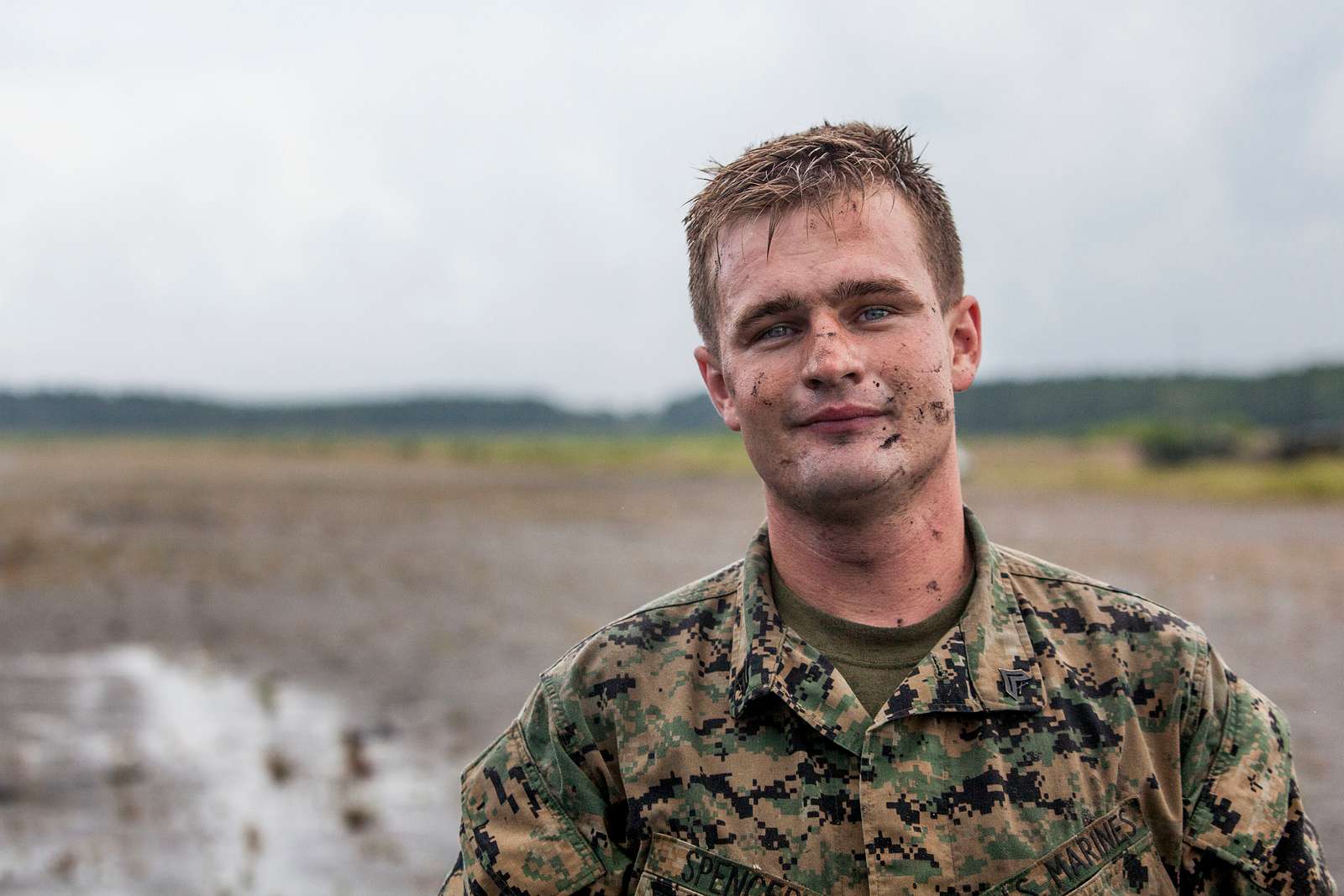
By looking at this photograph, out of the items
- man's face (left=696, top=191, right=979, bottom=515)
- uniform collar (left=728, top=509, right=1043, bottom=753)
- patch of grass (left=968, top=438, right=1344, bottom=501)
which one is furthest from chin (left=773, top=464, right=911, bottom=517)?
patch of grass (left=968, top=438, right=1344, bottom=501)

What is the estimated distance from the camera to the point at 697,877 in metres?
2.41

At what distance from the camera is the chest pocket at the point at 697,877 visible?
93.7 inches

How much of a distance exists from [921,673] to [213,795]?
7124mm

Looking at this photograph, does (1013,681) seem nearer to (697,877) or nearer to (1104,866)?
(1104,866)

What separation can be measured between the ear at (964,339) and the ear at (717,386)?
0.50 metres

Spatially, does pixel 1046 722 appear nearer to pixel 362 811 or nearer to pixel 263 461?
pixel 362 811

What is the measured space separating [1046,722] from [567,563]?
723 inches

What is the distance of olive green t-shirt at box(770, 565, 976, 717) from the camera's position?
2.50 metres

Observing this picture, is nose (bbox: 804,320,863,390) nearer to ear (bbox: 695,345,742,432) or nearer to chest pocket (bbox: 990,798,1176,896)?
ear (bbox: 695,345,742,432)

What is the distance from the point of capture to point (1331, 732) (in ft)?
29.6

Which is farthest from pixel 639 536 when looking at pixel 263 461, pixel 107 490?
pixel 263 461

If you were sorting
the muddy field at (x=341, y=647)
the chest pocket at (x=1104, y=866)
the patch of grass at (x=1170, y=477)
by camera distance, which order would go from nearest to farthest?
the chest pocket at (x=1104, y=866), the muddy field at (x=341, y=647), the patch of grass at (x=1170, y=477)

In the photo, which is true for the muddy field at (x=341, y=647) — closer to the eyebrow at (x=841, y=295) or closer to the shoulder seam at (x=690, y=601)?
the shoulder seam at (x=690, y=601)

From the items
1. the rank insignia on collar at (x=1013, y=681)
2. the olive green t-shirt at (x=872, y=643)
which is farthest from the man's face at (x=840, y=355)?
the rank insignia on collar at (x=1013, y=681)
